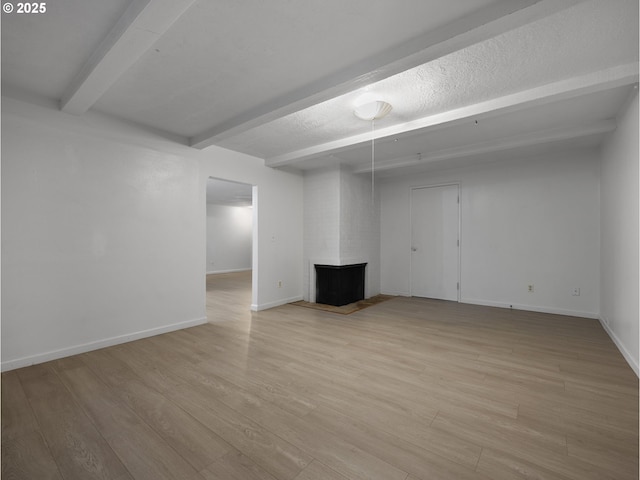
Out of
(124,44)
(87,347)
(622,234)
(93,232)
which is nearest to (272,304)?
(87,347)

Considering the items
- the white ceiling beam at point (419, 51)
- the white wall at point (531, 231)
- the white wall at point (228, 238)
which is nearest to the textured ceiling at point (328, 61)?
the white ceiling beam at point (419, 51)

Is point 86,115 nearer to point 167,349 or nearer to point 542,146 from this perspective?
point 167,349

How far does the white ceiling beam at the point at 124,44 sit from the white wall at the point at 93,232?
22.4 inches

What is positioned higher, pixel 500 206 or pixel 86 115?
pixel 86 115

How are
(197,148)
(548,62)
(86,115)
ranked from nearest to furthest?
1. (548,62)
2. (86,115)
3. (197,148)

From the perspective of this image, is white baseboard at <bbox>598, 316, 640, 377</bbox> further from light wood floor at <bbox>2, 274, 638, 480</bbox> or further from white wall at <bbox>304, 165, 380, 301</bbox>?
white wall at <bbox>304, 165, 380, 301</bbox>

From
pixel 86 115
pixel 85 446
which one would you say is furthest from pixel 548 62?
pixel 86 115

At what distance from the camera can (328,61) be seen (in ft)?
7.11

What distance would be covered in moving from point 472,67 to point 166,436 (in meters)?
3.29

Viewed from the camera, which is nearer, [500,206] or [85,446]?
[85,446]

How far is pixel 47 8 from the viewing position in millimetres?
1702

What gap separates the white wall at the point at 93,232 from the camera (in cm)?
260

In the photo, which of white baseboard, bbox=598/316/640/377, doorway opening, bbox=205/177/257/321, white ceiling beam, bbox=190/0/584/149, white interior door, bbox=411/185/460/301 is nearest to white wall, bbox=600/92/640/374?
white baseboard, bbox=598/316/640/377

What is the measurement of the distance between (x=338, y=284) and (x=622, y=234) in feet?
11.9
